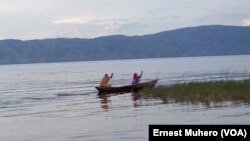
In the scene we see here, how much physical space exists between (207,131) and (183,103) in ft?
64.8

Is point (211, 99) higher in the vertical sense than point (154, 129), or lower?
higher

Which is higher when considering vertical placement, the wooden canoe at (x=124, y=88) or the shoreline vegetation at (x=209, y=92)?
the wooden canoe at (x=124, y=88)

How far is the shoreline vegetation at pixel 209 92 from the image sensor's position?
2972 centimetres

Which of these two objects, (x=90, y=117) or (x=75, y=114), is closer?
(x=90, y=117)

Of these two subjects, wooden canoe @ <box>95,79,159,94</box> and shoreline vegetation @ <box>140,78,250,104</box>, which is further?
wooden canoe @ <box>95,79,159,94</box>

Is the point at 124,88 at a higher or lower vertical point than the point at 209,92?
higher

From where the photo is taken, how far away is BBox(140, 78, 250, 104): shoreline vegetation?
29719 mm

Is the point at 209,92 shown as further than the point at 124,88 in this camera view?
No

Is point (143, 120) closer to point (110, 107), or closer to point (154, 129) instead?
point (110, 107)

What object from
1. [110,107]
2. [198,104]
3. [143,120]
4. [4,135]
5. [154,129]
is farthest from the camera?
[110,107]

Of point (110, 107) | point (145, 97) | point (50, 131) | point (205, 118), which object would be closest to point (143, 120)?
point (205, 118)

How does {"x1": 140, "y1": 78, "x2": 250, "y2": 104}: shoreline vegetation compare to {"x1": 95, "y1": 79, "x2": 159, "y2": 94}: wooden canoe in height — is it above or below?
below

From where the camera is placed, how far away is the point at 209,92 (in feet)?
102

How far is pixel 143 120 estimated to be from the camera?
24172mm
